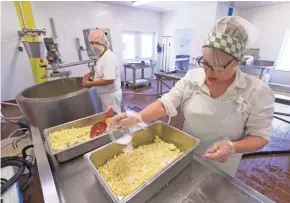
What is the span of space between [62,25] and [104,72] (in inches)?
125

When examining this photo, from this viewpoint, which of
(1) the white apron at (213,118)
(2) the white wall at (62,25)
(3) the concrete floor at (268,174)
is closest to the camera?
(1) the white apron at (213,118)

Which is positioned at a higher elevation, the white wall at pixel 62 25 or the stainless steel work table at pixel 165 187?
the white wall at pixel 62 25

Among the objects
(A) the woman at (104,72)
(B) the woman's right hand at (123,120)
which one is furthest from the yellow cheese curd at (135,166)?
(A) the woman at (104,72)

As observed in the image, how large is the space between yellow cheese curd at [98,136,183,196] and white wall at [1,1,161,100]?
4.23 m

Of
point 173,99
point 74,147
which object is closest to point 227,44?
point 173,99

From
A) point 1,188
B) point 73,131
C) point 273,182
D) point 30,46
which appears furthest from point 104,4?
point 273,182

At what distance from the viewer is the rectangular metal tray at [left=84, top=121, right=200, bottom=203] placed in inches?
21.1

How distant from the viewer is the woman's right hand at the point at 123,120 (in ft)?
2.57

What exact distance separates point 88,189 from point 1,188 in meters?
0.64

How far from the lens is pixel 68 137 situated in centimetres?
95

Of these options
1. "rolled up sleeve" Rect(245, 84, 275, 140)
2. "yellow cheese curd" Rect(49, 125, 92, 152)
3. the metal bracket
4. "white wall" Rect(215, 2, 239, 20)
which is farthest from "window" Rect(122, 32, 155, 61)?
"rolled up sleeve" Rect(245, 84, 275, 140)

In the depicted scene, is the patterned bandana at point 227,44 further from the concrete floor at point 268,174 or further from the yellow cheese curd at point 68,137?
the concrete floor at point 268,174

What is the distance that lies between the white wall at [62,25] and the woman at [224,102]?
4.18 m

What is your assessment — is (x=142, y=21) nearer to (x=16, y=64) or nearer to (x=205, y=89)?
(x=16, y=64)
